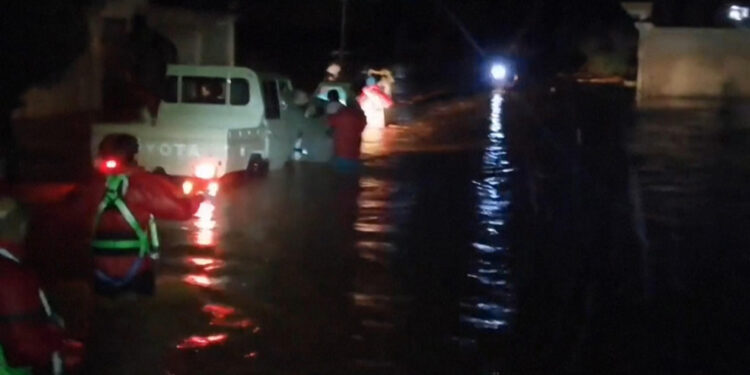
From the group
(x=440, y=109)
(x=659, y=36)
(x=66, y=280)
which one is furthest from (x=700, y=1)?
(x=66, y=280)

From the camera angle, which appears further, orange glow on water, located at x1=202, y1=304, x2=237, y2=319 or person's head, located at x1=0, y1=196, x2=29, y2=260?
orange glow on water, located at x1=202, y1=304, x2=237, y2=319

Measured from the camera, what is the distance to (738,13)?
6222 cm

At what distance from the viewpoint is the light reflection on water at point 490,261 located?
36.0 feet

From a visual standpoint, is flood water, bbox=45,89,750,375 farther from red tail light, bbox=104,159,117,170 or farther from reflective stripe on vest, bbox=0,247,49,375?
reflective stripe on vest, bbox=0,247,49,375

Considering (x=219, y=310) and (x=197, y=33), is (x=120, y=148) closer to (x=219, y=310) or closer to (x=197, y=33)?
(x=219, y=310)

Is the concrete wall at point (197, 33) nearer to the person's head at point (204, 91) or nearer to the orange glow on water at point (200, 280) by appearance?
the person's head at point (204, 91)

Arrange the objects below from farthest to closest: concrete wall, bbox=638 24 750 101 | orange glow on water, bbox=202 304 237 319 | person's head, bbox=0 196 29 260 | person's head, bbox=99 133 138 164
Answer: concrete wall, bbox=638 24 750 101 < orange glow on water, bbox=202 304 237 319 < person's head, bbox=99 133 138 164 < person's head, bbox=0 196 29 260

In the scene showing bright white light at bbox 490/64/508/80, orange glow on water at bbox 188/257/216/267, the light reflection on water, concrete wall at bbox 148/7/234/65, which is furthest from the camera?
bright white light at bbox 490/64/508/80

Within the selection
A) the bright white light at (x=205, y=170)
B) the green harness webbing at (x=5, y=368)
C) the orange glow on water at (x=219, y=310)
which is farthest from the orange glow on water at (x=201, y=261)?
the green harness webbing at (x=5, y=368)

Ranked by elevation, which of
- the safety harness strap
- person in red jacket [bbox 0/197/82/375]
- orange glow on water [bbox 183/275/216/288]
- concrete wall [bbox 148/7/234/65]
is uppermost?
concrete wall [bbox 148/7/234/65]

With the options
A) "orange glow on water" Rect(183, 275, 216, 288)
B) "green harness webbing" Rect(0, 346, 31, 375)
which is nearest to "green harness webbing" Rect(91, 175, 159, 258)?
"orange glow on water" Rect(183, 275, 216, 288)

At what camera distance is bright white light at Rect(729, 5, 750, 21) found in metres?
61.3

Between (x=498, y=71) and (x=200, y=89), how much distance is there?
39380 mm

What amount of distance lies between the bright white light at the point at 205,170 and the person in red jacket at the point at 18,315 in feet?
35.3
